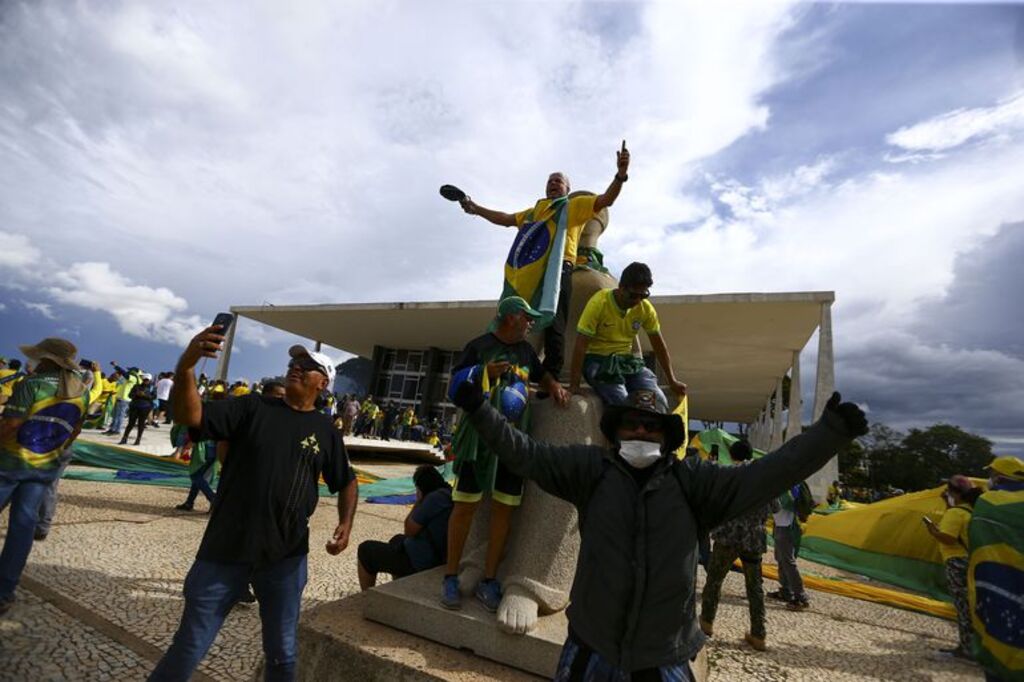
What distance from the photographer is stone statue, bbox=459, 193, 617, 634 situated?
2.49 meters

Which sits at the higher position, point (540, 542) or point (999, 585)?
point (999, 585)

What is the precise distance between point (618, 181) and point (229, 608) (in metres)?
3.22

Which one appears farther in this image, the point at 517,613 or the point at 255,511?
the point at 517,613

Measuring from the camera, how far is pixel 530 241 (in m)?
3.63

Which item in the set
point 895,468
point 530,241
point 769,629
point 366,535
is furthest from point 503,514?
point 895,468

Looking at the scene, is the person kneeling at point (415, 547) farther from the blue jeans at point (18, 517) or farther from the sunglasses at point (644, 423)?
the blue jeans at point (18, 517)

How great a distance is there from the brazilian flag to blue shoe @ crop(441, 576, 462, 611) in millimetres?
2784

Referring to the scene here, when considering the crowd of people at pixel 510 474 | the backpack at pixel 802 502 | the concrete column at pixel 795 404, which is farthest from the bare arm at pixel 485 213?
the concrete column at pixel 795 404

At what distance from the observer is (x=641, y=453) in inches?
68.1

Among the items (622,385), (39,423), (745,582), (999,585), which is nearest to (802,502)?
(745,582)

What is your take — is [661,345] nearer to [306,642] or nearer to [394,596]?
[394,596]

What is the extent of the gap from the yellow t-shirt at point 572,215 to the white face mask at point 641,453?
208 centimetres

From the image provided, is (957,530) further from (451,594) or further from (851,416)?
(451,594)

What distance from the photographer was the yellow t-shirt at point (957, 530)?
4.43m
